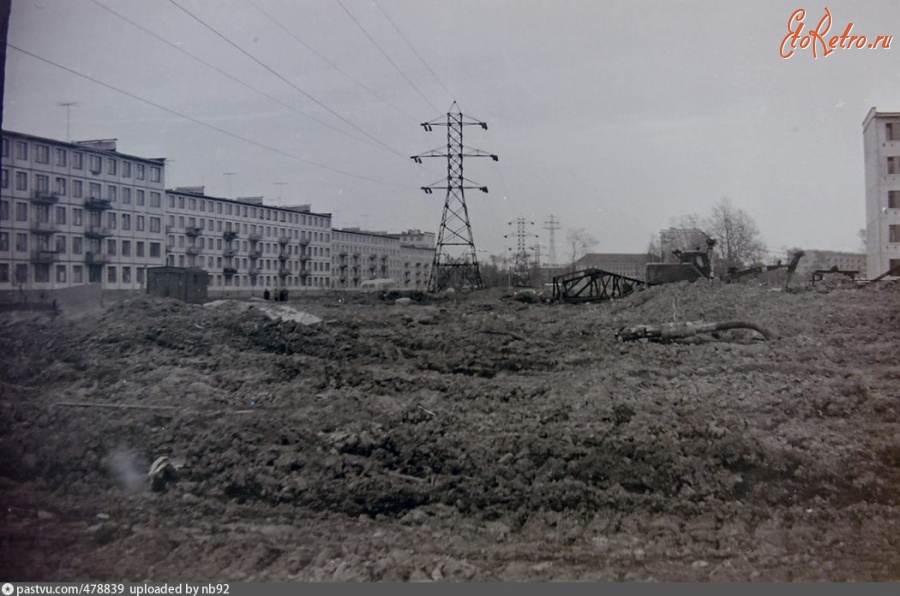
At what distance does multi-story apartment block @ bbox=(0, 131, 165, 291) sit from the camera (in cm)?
753

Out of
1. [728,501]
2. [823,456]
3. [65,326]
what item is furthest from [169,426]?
[823,456]

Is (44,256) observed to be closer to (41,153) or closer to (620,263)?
(41,153)

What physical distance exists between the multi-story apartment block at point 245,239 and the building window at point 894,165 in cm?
745

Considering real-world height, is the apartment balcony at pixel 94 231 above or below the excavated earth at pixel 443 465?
above

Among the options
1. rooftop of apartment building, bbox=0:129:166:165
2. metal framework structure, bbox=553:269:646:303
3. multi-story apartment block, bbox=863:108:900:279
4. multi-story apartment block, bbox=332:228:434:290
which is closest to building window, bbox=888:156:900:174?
multi-story apartment block, bbox=863:108:900:279

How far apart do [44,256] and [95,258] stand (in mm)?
736

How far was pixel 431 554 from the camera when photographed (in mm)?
3914

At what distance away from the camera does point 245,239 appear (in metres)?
9.35

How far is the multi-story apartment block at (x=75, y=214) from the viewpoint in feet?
24.7

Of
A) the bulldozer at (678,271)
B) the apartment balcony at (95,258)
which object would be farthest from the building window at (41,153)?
the bulldozer at (678,271)

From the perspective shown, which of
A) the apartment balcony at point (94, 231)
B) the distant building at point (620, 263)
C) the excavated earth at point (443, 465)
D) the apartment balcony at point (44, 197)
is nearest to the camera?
the excavated earth at point (443, 465)

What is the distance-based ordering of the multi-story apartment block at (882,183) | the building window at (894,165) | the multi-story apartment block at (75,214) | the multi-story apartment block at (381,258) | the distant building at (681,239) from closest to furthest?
the multi-story apartment block at (882,183) → the building window at (894,165) → the multi-story apartment block at (75,214) → the multi-story apartment block at (381,258) → the distant building at (681,239)

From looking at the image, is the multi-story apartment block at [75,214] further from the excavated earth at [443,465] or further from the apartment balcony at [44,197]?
the excavated earth at [443,465]

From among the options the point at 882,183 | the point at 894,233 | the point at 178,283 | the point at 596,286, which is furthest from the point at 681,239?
the point at 178,283
